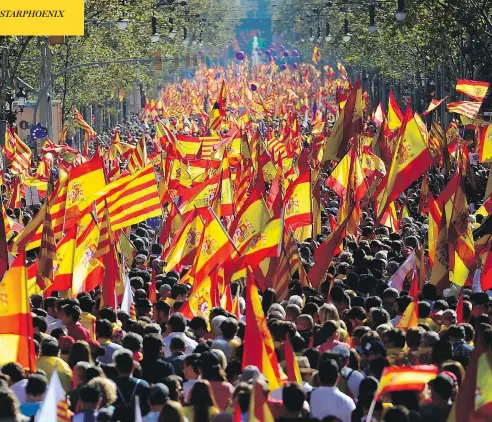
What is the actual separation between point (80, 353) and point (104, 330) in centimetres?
133

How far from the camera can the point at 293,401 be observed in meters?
9.13

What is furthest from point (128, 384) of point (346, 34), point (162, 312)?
point (346, 34)

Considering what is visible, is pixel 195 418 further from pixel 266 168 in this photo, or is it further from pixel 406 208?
pixel 266 168

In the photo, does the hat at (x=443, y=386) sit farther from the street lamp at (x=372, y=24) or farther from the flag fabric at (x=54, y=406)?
the street lamp at (x=372, y=24)

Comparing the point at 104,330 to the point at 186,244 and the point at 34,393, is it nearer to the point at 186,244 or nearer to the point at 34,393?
the point at 34,393

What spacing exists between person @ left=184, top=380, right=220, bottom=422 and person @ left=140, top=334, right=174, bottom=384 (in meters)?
1.50

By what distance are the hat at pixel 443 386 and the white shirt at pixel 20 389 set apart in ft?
8.65

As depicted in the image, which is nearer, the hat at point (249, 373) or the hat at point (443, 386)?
the hat at point (443, 386)

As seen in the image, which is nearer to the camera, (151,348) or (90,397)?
(90,397)

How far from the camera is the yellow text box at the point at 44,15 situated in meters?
31.3

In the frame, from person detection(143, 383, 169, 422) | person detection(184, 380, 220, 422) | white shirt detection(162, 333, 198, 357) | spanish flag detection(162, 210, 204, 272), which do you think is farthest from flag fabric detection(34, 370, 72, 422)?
spanish flag detection(162, 210, 204, 272)

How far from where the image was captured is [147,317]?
13.3m

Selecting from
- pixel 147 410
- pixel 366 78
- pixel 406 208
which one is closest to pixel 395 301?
pixel 147 410

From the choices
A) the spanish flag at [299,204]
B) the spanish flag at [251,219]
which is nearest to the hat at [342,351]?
the spanish flag at [251,219]
